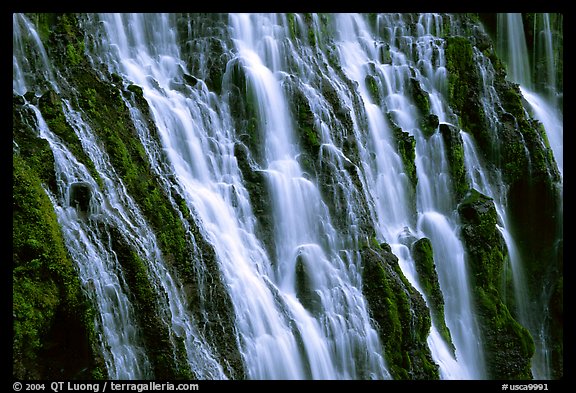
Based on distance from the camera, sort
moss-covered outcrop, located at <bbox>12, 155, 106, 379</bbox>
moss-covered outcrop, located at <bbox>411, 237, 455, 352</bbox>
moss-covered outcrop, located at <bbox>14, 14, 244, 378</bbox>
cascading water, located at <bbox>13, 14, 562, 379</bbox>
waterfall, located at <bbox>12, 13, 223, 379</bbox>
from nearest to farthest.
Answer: moss-covered outcrop, located at <bbox>12, 155, 106, 379</bbox>
waterfall, located at <bbox>12, 13, 223, 379</bbox>
moss-covered outcrop, located at <bbox>14, 14, 244, 378</bbox>
cascading water, located at <bbox>13, 14, 562, 379</bbox>
moss-covered outcrop, located at <bbox>411, 237, 455, 352</bbox>

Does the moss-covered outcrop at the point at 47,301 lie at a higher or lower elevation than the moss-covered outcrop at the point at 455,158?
lower

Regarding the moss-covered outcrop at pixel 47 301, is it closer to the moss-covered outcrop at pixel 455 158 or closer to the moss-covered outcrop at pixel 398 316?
the moss-covered outcrop at pixel 398 316

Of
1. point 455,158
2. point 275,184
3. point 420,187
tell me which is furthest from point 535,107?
point 275,184

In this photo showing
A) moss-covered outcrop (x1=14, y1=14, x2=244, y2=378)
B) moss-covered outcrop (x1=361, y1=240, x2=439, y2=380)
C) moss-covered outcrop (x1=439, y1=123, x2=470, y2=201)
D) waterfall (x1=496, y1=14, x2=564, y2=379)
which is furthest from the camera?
moss-covered outcrop (x1=439, y1=123, x2=470, y2=201)

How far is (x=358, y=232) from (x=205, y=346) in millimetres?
5460

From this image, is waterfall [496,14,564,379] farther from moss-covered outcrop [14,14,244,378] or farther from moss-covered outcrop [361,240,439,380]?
moss-covered outcrop [14,14,244,378]

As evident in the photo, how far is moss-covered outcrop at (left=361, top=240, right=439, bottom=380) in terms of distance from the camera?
48.1 feet

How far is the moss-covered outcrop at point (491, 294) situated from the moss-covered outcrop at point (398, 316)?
3226 millimetres

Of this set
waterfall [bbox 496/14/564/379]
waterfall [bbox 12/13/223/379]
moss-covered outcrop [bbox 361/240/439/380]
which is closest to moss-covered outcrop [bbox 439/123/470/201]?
waterfall [bbox 496/14/564/379]

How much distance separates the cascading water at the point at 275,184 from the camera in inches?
467

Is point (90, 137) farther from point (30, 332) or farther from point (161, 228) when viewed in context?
point (30, 332)

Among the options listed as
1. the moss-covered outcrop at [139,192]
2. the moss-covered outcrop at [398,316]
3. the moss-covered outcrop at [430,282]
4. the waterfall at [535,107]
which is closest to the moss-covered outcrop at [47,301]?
the moss-covered outcrop at [139,192]

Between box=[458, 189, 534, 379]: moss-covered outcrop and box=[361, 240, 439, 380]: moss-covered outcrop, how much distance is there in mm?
3226
